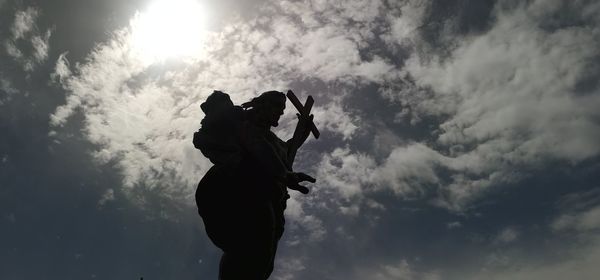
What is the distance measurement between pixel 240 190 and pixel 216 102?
3.25ft

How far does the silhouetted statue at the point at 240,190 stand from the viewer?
3777mm

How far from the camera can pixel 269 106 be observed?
4793 millimetres

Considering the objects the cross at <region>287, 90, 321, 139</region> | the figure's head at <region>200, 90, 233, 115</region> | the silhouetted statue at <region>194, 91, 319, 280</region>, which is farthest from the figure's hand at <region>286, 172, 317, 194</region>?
the cross at <region>287, 90, 321, 139</region>

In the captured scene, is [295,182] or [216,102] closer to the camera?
[295,182]

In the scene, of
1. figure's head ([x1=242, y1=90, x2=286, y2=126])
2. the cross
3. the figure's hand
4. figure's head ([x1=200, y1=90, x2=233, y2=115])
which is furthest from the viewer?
the cross

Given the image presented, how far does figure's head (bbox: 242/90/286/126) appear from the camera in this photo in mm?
4762

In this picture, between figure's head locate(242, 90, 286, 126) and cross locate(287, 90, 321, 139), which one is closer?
figure's head locate(242, 90, 286, 126)

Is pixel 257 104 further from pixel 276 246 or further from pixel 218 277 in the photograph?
pixel 218 277

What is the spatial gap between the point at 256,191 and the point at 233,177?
0.27 metres

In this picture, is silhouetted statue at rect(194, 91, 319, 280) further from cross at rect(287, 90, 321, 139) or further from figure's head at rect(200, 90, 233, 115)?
cross at rect(287, 90, 321, 139)

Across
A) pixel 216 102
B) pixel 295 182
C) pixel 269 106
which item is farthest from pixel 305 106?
pixel 295 182

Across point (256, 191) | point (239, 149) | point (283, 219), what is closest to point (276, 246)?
point (283, 219)

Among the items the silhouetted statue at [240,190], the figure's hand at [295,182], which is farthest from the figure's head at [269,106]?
the figure's hand at [295,182]

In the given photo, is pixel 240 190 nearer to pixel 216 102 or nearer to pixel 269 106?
pixel 216 102
